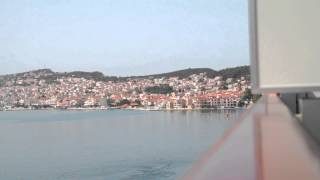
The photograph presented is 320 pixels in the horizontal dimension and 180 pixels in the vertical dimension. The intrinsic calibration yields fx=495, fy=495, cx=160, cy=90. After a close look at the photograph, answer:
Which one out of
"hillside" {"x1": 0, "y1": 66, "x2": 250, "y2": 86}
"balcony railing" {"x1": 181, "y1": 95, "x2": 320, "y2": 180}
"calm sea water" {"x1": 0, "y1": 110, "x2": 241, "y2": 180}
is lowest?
"calm sea water" {"x1": 0, "y1": 110, "x2": 241, "y2": 180}

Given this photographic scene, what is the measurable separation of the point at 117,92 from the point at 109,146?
16.8 ft

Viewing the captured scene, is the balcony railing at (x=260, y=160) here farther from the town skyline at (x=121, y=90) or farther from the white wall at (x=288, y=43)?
the town skyline at (x=121, y=90)

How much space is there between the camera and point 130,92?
901 inches

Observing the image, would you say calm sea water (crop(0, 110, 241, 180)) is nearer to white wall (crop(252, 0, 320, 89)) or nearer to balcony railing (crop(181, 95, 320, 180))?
white wall (crop(252, 0, 320, 89))

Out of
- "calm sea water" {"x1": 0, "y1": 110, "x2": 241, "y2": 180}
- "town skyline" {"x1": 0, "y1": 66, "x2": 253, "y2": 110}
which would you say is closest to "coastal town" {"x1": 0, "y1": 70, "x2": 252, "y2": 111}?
"town skyline" {"x1": 0, "y1": 66, "x2": 253, "y2": 110}

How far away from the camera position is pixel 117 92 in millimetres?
24328

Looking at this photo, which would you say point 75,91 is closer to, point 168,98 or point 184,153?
point 184,153

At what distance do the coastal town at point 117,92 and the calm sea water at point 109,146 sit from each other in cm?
97

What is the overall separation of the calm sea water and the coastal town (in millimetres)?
971

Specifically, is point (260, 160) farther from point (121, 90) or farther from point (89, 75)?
point (89, 75)

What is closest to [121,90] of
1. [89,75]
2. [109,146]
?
[89,75]

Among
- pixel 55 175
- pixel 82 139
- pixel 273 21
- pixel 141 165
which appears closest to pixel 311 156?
pixel 273 21

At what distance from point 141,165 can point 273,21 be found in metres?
21.1

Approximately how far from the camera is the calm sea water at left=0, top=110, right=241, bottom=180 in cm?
2169
